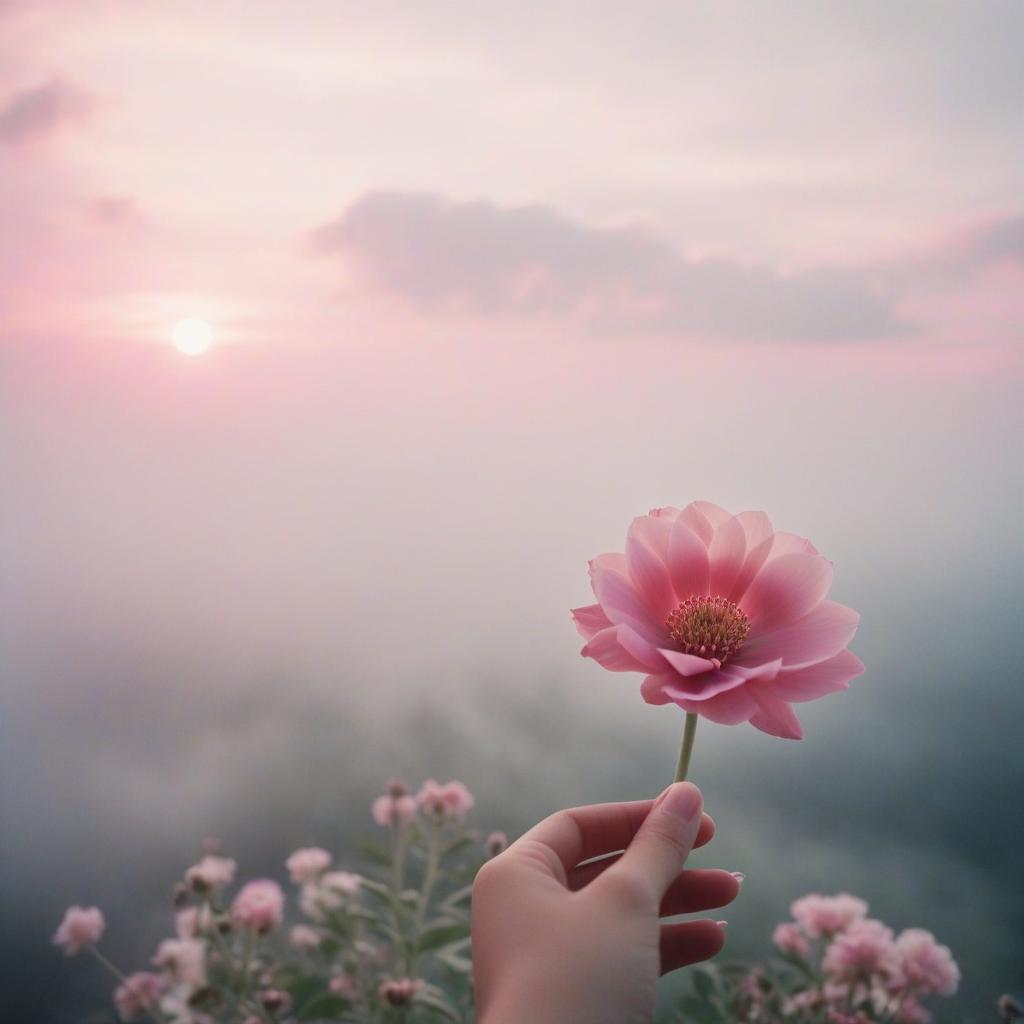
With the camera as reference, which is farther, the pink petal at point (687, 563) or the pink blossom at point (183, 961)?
the pink blossom at point (183, 961)

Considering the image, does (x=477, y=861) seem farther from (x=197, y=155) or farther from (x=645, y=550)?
(x=197, y=155)

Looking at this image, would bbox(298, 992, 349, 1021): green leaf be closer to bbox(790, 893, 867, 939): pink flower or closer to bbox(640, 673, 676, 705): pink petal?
bbox(790, 893, 867, 939): pink flower

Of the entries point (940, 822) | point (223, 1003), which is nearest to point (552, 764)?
point (940, 822)

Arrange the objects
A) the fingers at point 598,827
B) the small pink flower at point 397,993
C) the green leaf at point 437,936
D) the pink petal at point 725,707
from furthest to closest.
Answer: the green leaf at point 437,936 < the small pink flower at point 397,993 < the fingers at point 598,827 < the pink petal at point 725,707

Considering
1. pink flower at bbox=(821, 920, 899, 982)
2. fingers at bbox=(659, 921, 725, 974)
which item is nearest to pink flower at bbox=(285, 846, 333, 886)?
pink flower at bbox=(821, 920, 899, 982)

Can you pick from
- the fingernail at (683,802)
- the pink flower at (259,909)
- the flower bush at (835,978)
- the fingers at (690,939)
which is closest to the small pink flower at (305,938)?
the pink flower at (259,909)

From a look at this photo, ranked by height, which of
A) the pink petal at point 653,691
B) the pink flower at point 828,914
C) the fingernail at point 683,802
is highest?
the pink petal at point 653,691

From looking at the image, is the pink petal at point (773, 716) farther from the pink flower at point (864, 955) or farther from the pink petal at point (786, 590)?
the pink flower at point (864, 955)
